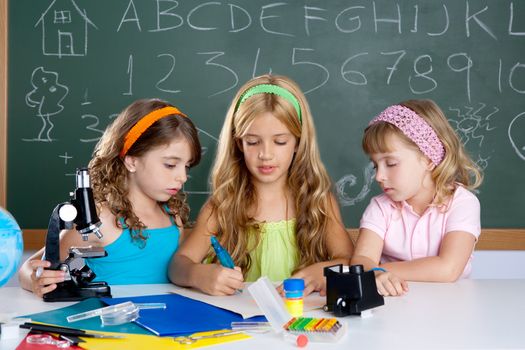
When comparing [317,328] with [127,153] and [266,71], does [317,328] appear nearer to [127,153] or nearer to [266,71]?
[127,153]

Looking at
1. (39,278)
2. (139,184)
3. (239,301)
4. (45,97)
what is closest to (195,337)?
(239,301)

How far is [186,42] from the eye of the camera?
321 centimetres

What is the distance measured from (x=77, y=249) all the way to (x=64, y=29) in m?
1.70

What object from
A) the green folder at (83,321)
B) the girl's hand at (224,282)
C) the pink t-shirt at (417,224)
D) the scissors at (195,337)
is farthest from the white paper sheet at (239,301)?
the pink t-shirt at (417,224)

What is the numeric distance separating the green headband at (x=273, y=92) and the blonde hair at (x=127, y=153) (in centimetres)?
23

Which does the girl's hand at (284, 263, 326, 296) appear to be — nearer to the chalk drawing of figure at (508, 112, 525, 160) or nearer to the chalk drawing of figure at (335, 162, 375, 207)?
the chalk drawing of figure at (335, 162, 375, 207)

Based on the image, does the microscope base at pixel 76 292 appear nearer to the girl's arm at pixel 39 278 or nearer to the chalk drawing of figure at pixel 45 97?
the girl's arm at pixel 39 278

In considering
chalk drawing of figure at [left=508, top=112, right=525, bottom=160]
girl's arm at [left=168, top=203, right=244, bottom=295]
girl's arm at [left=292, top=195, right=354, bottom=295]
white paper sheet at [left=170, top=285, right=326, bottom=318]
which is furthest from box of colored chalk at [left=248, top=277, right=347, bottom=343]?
chalk drawing of figure at [left=508, top=112, right=525, bottom=160]

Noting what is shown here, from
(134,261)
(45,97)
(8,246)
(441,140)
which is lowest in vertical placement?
(134,261)

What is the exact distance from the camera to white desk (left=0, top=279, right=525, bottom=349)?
4.44ft

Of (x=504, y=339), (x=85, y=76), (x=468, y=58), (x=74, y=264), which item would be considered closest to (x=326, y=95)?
(x=468, y=58)

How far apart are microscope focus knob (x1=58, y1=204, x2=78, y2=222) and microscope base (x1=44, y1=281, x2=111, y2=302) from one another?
219 mm

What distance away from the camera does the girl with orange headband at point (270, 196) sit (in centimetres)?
233

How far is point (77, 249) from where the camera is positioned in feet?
5.90
